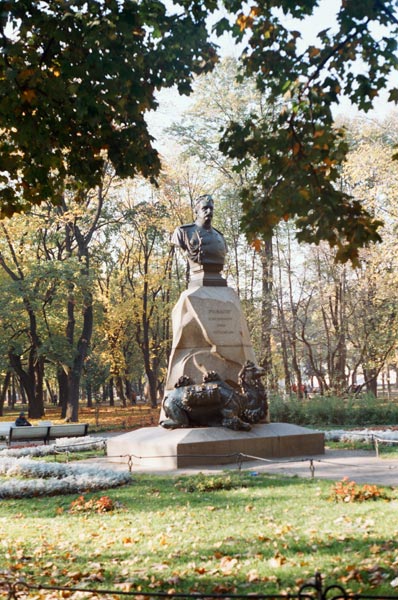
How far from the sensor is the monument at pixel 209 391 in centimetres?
1256

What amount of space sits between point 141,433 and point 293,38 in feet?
30.8

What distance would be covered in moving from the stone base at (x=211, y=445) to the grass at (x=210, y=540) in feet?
8.41

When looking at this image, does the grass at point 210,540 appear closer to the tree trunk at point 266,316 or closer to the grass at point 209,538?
the grass at point 209,538

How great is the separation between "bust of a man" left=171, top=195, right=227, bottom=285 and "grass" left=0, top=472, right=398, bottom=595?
Result: 21.7 ft

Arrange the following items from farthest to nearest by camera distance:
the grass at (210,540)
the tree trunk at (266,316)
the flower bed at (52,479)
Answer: the tree trunk at (266,316) → the flower bed at (52,479) → the grass at (210,540)

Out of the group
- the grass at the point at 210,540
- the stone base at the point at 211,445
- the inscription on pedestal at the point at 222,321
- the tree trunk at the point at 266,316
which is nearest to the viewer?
the grass at the point at 210,540

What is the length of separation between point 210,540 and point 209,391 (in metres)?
6.71

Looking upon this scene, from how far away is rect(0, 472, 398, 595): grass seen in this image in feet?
17.2

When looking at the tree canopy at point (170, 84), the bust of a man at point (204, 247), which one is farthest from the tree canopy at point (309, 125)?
the bust of a man at point (204, 247)

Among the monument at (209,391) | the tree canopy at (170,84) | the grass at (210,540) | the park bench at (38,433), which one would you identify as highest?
the tree canopy at (170,84)

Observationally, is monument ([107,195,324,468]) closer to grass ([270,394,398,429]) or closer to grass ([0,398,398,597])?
grass ([0,398,398,597])

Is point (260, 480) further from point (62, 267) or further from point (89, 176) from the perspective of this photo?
point (62, 267)

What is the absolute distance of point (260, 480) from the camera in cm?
1004

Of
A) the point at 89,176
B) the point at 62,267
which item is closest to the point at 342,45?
the point at 89,176
